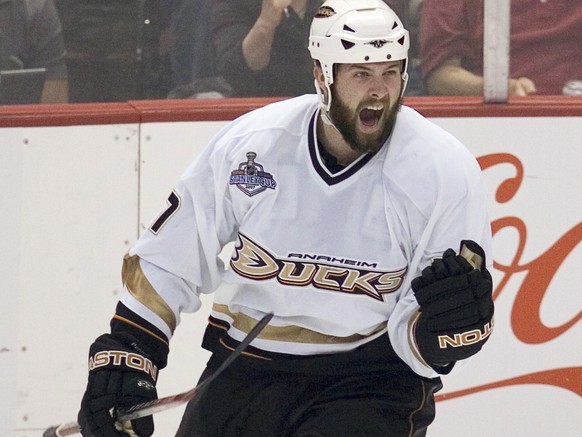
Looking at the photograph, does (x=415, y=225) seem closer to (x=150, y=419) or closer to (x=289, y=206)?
(x=289, y=206)

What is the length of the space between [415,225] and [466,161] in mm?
156

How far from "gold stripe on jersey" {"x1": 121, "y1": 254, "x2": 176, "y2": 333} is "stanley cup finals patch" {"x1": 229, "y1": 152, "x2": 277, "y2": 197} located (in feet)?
0.86

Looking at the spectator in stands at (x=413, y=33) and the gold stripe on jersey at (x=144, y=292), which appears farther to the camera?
the spectator in stands at (x=413, y=33)

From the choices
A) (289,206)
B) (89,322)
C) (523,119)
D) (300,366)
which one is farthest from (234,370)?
(523,119)

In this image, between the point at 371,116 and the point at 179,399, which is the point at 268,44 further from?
the point at 179,399

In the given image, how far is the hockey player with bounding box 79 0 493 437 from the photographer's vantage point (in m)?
2.40

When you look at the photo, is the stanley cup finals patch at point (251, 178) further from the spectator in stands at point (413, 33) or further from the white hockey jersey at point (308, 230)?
the spectator in stands at point (413, 33)

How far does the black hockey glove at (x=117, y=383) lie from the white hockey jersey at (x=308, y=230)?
8cm

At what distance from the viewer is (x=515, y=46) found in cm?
334

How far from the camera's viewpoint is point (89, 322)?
3387mm

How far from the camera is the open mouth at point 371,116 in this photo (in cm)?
240

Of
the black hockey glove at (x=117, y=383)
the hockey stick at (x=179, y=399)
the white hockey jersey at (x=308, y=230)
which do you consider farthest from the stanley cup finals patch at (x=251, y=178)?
the black hockey glove at (x=117, y=383)

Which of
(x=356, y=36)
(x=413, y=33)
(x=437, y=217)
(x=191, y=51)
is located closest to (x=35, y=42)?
(x=191, y=51)

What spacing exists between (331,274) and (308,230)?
3.7 inches
